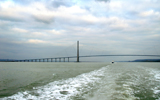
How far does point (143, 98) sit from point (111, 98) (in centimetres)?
121

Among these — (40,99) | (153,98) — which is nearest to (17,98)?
(40,99)

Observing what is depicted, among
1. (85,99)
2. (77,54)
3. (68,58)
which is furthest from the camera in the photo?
(68,58)

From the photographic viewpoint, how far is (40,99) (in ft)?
15.8

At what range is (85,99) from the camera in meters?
4.75

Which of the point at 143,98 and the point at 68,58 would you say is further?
the point at 68,58

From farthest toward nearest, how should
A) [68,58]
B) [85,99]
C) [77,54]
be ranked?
[68,58]
[77,54]
[85,99]

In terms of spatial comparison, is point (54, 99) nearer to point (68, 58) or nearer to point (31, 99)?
point (31, 99)

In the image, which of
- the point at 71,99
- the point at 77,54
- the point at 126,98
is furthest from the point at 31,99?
the point at 77,54

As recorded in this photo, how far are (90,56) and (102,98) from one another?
8761 centimetres

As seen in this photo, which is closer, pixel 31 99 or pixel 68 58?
pixel 31 99

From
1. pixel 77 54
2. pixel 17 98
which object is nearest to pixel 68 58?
pixel 77 54

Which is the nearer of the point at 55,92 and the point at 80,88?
the point at 55,92

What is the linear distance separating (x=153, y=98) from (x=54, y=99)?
367cm

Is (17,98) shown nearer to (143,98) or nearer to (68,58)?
(143,98)
